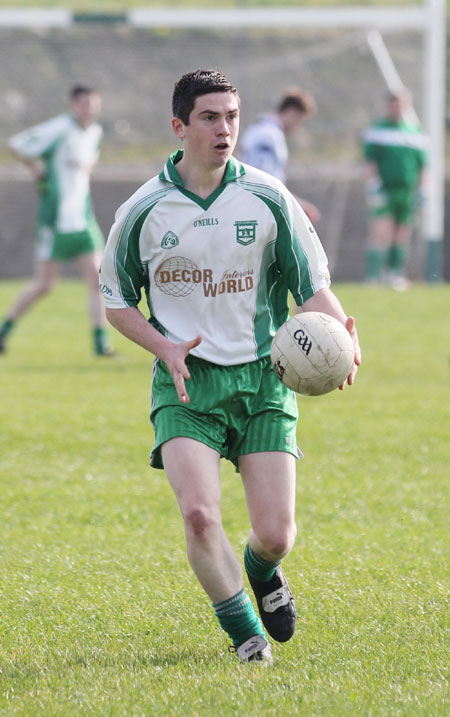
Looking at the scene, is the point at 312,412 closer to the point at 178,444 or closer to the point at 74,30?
the point at 178,444

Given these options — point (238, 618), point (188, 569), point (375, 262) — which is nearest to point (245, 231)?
point (238, 618)

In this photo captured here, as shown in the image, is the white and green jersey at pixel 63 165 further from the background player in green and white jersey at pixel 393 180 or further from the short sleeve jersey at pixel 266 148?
the background player in green and white jersey at pixel 393 180

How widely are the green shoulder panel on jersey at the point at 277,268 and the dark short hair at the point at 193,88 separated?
0.33 m

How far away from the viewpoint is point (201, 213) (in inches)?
170

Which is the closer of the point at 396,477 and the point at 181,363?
the point at 181,363

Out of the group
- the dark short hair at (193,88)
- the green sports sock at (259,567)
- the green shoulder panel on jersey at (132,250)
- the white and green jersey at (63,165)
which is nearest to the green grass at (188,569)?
the green sports sock at (259,567)

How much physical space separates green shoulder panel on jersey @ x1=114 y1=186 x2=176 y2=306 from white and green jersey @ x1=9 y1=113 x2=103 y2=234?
303 inches

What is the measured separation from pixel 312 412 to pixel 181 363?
17.1 feet

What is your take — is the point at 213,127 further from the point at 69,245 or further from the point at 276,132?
the point at 69,245

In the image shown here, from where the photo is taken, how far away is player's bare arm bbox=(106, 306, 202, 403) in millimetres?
4094

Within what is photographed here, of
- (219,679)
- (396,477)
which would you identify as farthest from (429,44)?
(219,679)

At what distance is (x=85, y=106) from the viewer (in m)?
11.8

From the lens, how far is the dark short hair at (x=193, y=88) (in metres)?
4.21

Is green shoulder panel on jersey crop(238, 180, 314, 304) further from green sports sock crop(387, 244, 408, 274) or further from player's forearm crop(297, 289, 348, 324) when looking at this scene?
green sports sock crop(387, 244, 408, 274)
